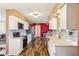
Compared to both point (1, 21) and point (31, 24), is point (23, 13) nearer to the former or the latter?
point (31, 24)

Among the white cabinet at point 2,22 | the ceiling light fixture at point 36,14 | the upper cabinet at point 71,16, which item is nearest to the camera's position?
the upper cabinet at point 71,16

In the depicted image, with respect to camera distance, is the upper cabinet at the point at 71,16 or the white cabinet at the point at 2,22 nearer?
the upper cabinet at the point at 71,16

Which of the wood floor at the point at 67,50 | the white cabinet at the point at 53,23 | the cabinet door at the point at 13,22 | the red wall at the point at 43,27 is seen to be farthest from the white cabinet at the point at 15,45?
the wood floor at the point at 67,50

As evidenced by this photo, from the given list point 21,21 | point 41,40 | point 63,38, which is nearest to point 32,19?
point 21,21

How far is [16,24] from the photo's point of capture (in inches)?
146

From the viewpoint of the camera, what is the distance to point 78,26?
86.5 inches

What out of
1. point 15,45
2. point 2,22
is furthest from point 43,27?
point 2,22

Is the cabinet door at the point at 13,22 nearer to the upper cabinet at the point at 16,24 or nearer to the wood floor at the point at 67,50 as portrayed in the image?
the upper cabinet at the point at 16,24

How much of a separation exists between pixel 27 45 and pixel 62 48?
168cm

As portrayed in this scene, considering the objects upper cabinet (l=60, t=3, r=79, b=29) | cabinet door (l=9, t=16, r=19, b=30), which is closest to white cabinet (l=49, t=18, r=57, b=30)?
cabinet door (l=9, t=16, r=19, b=30)

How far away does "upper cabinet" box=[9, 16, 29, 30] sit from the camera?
354 cm

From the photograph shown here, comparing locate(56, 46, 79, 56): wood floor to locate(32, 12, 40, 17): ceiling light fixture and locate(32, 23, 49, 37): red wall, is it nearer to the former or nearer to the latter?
locate(32, 23, 49, 37): red wall

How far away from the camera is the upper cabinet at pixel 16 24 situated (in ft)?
11.6

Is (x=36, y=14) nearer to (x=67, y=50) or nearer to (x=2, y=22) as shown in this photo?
(x=2, y=22)
